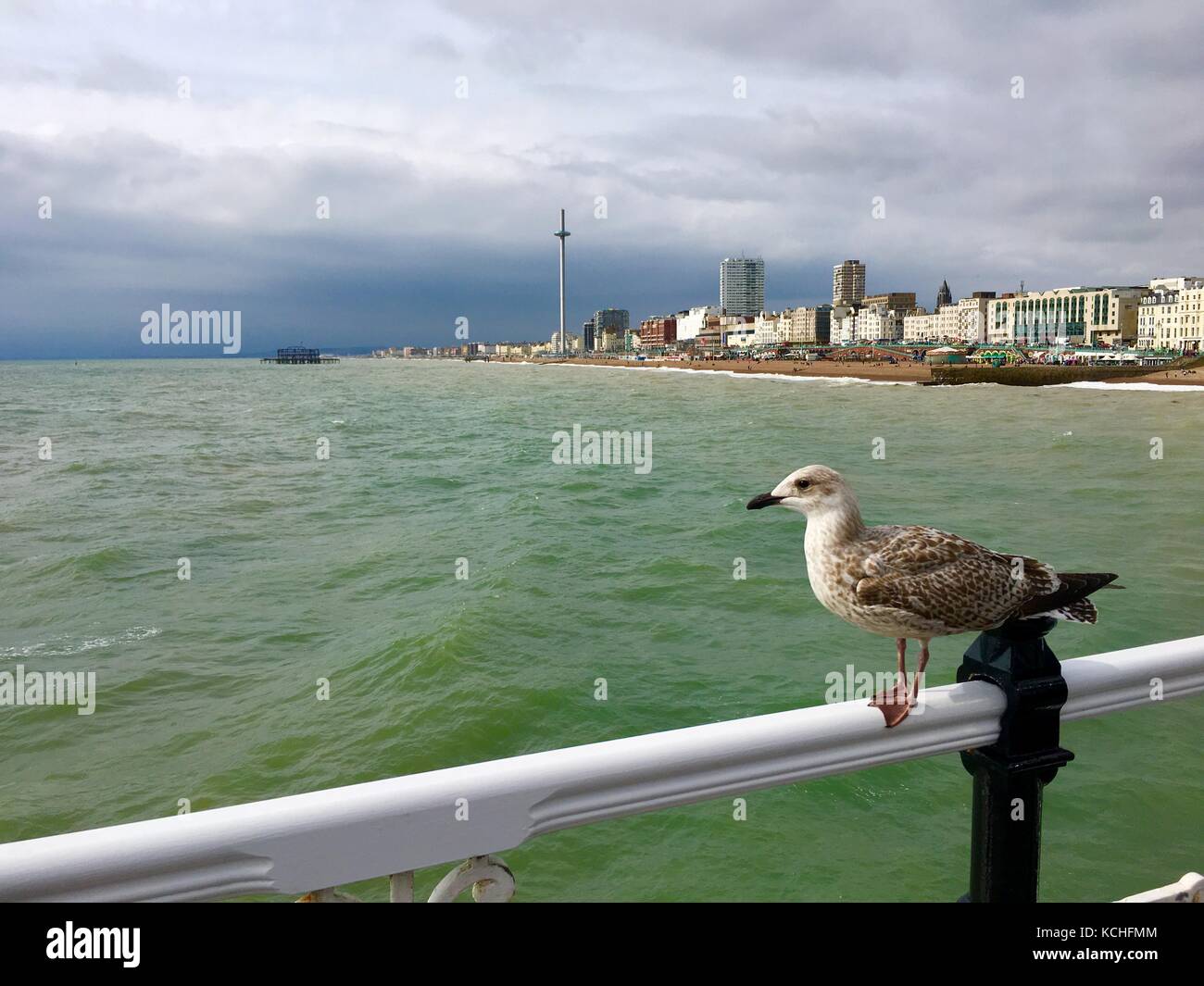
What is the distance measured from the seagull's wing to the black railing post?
93 millimetres

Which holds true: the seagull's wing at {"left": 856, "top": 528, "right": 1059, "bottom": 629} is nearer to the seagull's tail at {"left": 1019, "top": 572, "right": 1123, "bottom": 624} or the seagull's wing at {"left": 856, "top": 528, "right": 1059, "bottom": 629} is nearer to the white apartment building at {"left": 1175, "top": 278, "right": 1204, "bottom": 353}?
the seagull's tail at {"left": 1019, "top": 572, "right": 1123, "bottom": 624}

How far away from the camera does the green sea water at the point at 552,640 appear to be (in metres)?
7.18

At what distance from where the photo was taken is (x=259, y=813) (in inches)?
58.2

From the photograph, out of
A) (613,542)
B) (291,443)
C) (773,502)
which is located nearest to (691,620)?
(613,542)

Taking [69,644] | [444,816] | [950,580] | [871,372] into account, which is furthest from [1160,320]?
[444,816]

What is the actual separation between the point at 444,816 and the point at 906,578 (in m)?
1.42

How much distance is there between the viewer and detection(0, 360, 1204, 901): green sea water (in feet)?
23.6

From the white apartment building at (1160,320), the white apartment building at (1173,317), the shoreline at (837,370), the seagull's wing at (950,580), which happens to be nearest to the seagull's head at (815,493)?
the seagull's wing at (950,580)

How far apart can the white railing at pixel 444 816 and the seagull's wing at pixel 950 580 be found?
0.41 m
